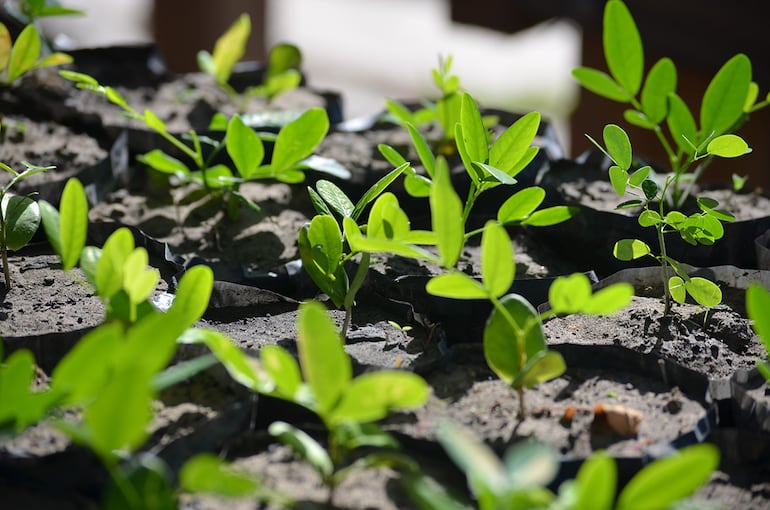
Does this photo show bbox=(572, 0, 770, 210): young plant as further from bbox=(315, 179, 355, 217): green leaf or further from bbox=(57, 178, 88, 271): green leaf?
bbox=(57, 178, 88, 271): green leaf

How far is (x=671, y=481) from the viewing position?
0.44 metres

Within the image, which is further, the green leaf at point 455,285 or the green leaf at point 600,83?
the green leaf at point 600,83

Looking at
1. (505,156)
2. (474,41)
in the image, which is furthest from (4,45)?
(474,41)

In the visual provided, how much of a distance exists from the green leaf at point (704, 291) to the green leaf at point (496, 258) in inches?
9.8

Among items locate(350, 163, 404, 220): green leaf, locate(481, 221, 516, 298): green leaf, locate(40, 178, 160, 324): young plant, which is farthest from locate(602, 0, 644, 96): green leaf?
locate(40, 178, 160, 324): young plant

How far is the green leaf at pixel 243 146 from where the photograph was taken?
88 centimetres

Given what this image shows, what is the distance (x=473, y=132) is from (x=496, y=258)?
0.20m

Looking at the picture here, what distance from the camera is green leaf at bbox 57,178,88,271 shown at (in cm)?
63

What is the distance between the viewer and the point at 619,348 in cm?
72

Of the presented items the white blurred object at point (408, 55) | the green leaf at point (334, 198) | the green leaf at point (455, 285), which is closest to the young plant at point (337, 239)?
the green leaf at point (334, 198)

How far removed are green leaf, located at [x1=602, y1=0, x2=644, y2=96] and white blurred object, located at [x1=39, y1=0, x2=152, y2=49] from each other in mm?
2717

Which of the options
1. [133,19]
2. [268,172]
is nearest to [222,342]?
[268,172]

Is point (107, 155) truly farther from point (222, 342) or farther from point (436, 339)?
point (222, 342)

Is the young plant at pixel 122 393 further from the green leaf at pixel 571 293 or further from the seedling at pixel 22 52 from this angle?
A: the seedling at pixel 22 52
